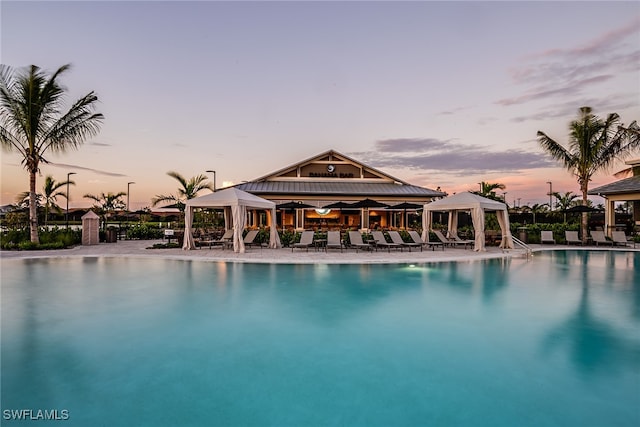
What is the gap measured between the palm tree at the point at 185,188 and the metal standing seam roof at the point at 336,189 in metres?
Answer: 3.19

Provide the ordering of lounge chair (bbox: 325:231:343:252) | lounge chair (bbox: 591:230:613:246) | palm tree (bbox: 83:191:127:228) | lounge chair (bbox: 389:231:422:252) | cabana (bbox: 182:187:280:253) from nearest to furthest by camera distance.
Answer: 1. cabana (bbox: 182:187:280:253)
2. lounge chair (bbox: 325:231:343:252)
3. lounge chair (bbox: 389:231:422:252)
4. lounge chair (bbox: 591:230:613:246)
5. palm tree (bbox: 83:191:127:228)

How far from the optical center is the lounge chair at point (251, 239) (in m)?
17.4

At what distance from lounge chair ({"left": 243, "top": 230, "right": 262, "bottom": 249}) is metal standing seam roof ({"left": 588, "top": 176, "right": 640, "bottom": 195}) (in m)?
22.8

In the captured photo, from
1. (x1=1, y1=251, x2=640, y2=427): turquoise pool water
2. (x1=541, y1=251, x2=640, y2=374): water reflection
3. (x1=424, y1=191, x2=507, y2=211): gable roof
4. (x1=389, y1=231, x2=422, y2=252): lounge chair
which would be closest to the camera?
(x1=1, y1=251, x2=640, y2=427): turquoise pool water

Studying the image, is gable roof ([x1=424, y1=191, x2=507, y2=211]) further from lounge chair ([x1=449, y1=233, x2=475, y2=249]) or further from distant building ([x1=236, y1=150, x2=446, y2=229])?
distant building ([x1=236, y1=150, x2=446, y2=229])

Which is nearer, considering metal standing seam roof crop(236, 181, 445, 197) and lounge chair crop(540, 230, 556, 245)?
lounge chair crop(540, 230, 556, 245)

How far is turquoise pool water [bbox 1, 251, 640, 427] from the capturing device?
362 centimetres

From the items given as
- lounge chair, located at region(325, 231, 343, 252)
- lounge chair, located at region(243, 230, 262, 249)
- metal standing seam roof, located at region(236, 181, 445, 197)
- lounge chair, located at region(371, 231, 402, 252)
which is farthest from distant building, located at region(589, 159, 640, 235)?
lounge chair, located at region(243, 230, 262, 249)

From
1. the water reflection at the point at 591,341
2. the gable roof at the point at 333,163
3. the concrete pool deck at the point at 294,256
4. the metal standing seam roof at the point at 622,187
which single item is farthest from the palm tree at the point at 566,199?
the water reflection at the point at 591,341

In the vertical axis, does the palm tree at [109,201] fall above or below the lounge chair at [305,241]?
above

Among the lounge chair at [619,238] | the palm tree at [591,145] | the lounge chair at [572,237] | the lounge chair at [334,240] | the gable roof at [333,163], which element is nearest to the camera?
the lounge chair at [334,240]

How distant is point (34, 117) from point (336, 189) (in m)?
17.4

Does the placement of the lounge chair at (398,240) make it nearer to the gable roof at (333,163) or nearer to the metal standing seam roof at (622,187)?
the gable roof at (333,163)

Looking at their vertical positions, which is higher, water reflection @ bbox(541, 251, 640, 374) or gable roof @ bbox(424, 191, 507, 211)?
gable roof @ bbox(424, 191, 507, 211)
